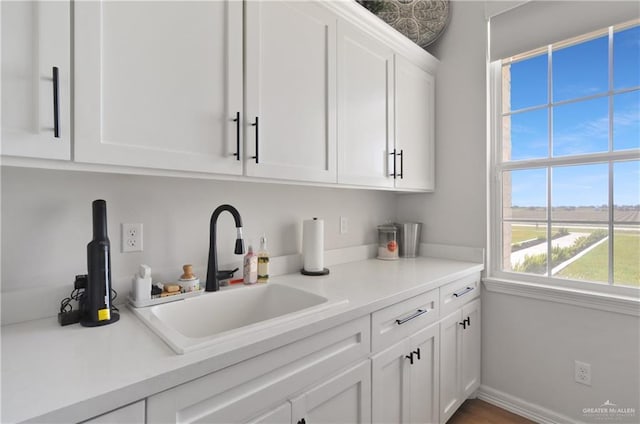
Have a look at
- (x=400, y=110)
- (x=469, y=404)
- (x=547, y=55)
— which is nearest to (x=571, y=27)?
→ (x=547, y=55)

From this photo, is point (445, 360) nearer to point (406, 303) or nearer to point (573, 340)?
point (406, 303)

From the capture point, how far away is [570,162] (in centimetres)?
183

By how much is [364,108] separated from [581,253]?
58.8 inches

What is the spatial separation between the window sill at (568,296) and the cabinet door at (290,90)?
136cm

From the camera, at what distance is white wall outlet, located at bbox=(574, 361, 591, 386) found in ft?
5.68

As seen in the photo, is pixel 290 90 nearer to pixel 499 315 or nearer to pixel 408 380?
pixel 408 380

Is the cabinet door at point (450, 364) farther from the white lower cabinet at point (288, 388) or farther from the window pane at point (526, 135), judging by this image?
the window pane at point (526, 135)

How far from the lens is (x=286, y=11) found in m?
1.34

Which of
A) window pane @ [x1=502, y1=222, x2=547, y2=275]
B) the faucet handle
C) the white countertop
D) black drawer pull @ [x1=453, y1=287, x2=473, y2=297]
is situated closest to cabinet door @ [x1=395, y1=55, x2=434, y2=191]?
window pane @ [x1=502, y1=222, x2=547, y2=275]

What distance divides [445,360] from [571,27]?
199 centimetres

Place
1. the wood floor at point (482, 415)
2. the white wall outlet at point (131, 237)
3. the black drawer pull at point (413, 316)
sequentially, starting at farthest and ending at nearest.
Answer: the wood floor at point (482, 415) < the black drawer pull at point (413, 316) < the white wall outlet at point (131, 237)

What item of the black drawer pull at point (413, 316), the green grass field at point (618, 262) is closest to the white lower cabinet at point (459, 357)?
the black drawer pull at point (413, 316)

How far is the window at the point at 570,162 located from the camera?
166 cm

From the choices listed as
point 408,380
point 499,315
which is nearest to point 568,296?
point 499,315
